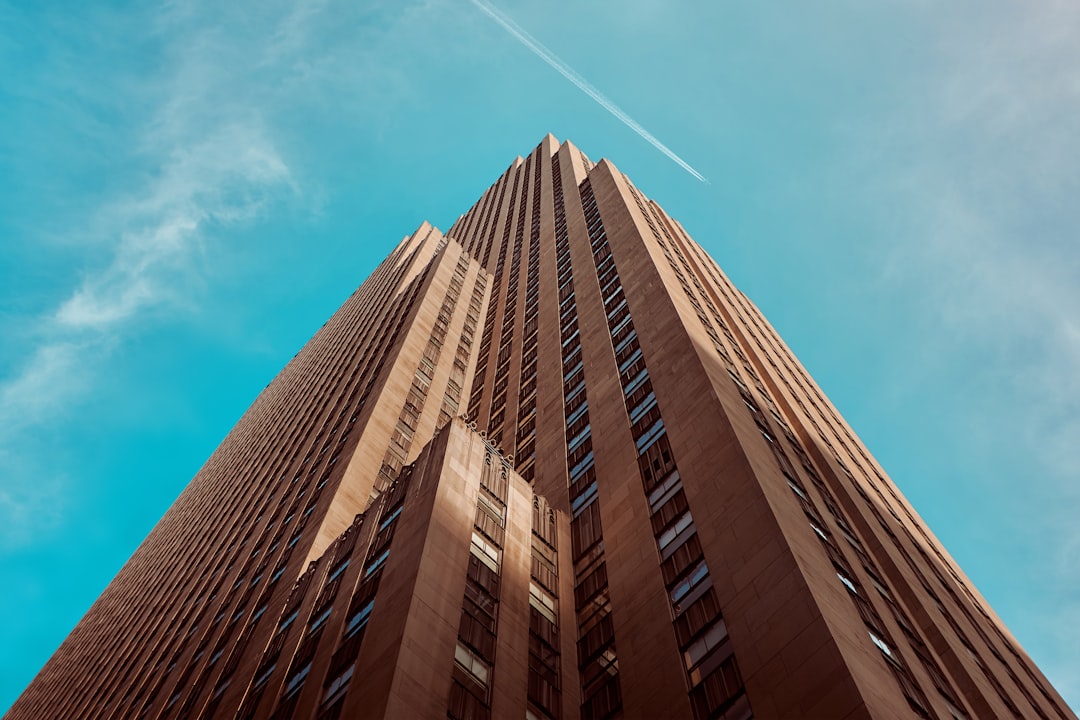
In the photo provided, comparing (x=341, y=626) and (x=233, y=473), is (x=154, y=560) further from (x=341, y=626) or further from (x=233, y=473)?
(x=341, y=626)

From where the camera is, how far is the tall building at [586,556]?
87.2 ft

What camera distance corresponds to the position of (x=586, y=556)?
3650 centimetres

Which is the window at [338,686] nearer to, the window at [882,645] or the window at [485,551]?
the window at [485,551]

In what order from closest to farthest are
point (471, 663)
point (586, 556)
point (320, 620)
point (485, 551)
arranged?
point (471, 663), point (485, 551), point (320, 620), point (586, 556)

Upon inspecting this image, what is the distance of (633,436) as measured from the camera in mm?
40312

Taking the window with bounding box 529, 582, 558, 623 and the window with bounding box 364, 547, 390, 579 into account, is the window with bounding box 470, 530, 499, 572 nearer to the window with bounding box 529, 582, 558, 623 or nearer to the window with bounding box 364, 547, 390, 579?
the window with bounding box 529, 582, 558, 623

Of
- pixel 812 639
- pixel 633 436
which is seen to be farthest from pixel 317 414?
pixel 812 639

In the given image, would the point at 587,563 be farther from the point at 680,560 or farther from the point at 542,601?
the point at 680,560

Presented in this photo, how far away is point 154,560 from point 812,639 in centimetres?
8608

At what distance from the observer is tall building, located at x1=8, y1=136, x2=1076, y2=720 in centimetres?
2658

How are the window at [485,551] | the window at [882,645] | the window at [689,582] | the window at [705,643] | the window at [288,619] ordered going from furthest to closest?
the window at [288,619], the window at [485,551], the window at [689,582], the window at [882,645], the window at [705,643]

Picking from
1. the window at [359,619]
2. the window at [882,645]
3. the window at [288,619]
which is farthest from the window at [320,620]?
the window at [882,645]

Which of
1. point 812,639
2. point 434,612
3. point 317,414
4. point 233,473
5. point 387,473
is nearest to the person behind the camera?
point 812,639

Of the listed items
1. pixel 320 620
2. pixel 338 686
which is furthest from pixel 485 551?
pixel 338 686
